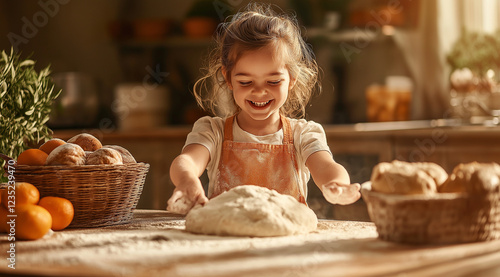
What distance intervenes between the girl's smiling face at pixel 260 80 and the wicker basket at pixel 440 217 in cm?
49

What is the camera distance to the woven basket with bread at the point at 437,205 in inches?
38.6

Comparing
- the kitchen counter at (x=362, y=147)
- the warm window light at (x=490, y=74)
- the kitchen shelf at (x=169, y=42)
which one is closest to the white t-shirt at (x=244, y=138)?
the kitchen counter at (x=362, y=147)

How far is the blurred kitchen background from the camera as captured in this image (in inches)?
132

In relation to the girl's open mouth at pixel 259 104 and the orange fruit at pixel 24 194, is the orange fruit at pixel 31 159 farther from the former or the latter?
the girl's open mouth at pixel 259 104

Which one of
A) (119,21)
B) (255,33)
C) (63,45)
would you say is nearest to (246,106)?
(255,33)

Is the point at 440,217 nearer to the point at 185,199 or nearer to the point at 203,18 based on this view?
the point at 185,199

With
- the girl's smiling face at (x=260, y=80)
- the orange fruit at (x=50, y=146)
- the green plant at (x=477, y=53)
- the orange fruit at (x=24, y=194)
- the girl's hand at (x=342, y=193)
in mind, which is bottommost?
the girl's hand at (x=342, y=193)

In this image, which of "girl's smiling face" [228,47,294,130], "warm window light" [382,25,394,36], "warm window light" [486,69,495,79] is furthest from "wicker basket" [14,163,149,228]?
"warm window light" [486,69,495,79]

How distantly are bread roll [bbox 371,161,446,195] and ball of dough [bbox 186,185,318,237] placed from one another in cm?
17

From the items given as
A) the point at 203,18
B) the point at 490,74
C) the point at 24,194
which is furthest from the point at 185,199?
the point at 490,74

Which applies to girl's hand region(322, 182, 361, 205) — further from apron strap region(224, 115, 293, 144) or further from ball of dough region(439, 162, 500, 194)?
apron strap region(224, 115, 293, 144)

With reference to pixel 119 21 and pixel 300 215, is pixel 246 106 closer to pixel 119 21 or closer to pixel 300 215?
pixel 300 215

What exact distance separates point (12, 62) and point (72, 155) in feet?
1.09

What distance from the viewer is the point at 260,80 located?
4.68 feet
